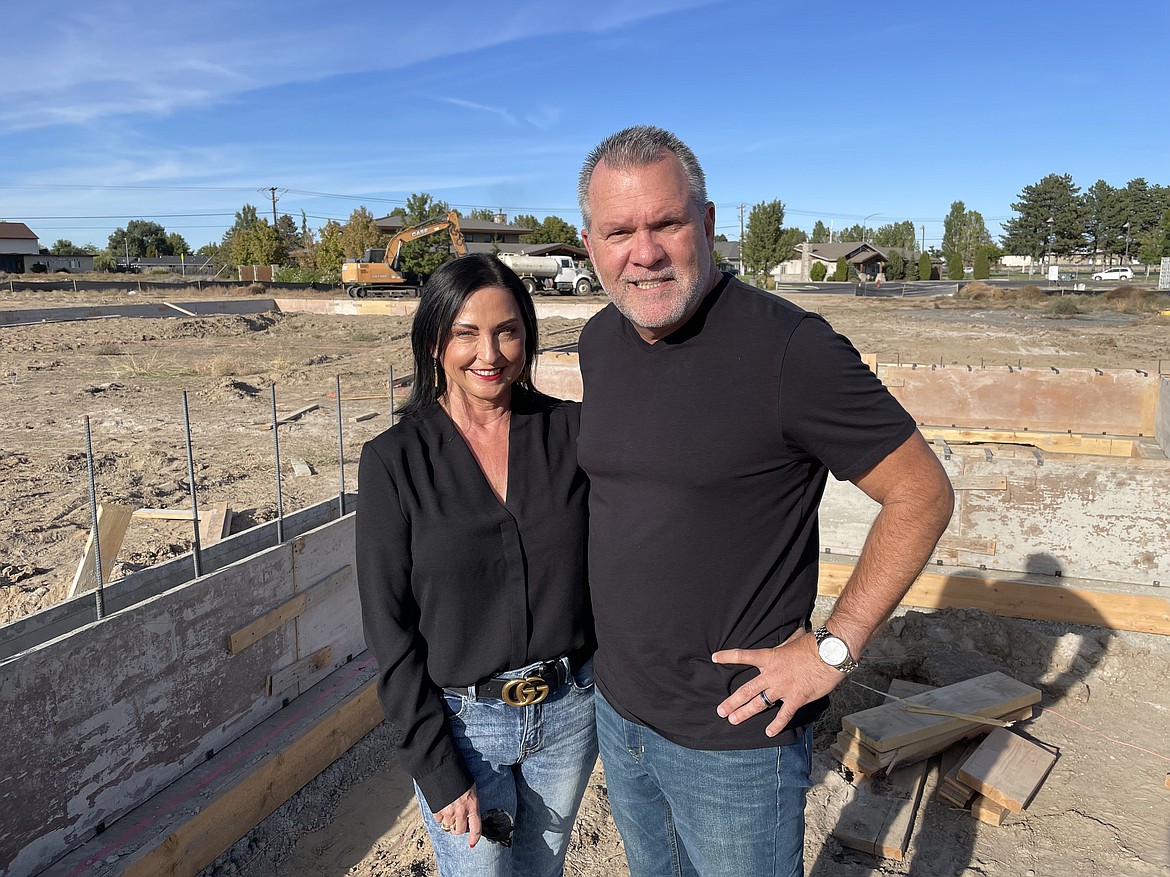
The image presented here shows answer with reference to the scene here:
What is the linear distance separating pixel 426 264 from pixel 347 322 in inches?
774

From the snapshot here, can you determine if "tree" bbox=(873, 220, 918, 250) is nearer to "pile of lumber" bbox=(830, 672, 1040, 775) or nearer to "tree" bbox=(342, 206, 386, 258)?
"tree" bbox=(342, 206, 386, 258)

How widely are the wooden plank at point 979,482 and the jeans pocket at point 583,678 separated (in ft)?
15.0

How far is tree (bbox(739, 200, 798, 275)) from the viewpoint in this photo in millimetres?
64375

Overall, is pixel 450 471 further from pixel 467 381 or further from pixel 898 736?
pixel 898 736

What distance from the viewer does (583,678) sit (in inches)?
91.9

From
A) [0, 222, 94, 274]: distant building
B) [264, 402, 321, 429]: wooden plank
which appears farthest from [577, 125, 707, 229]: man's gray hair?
[0, 222, 94, 274]: distant building

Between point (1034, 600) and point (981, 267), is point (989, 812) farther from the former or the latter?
point (981, 267)

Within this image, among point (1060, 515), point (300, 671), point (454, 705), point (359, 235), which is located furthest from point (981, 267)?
point (454, 705)

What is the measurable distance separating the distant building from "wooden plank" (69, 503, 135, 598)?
248ft

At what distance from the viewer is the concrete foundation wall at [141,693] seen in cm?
325

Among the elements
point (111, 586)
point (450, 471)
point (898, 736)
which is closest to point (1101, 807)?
point (898, 736)

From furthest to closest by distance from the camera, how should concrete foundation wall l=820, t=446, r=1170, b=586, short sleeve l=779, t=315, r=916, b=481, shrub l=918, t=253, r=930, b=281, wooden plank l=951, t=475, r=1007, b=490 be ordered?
shrub l=918, t=253, r=930, b=281 < wooden plank l=951, t=475, r=1007, b=490 < concrete foundation wall l=820, t=446, r=1170, b=586 < short sleeve l=779, t=315, r=916, b=481

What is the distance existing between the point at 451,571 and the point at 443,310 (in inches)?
27.4

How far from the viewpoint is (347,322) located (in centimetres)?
2781
